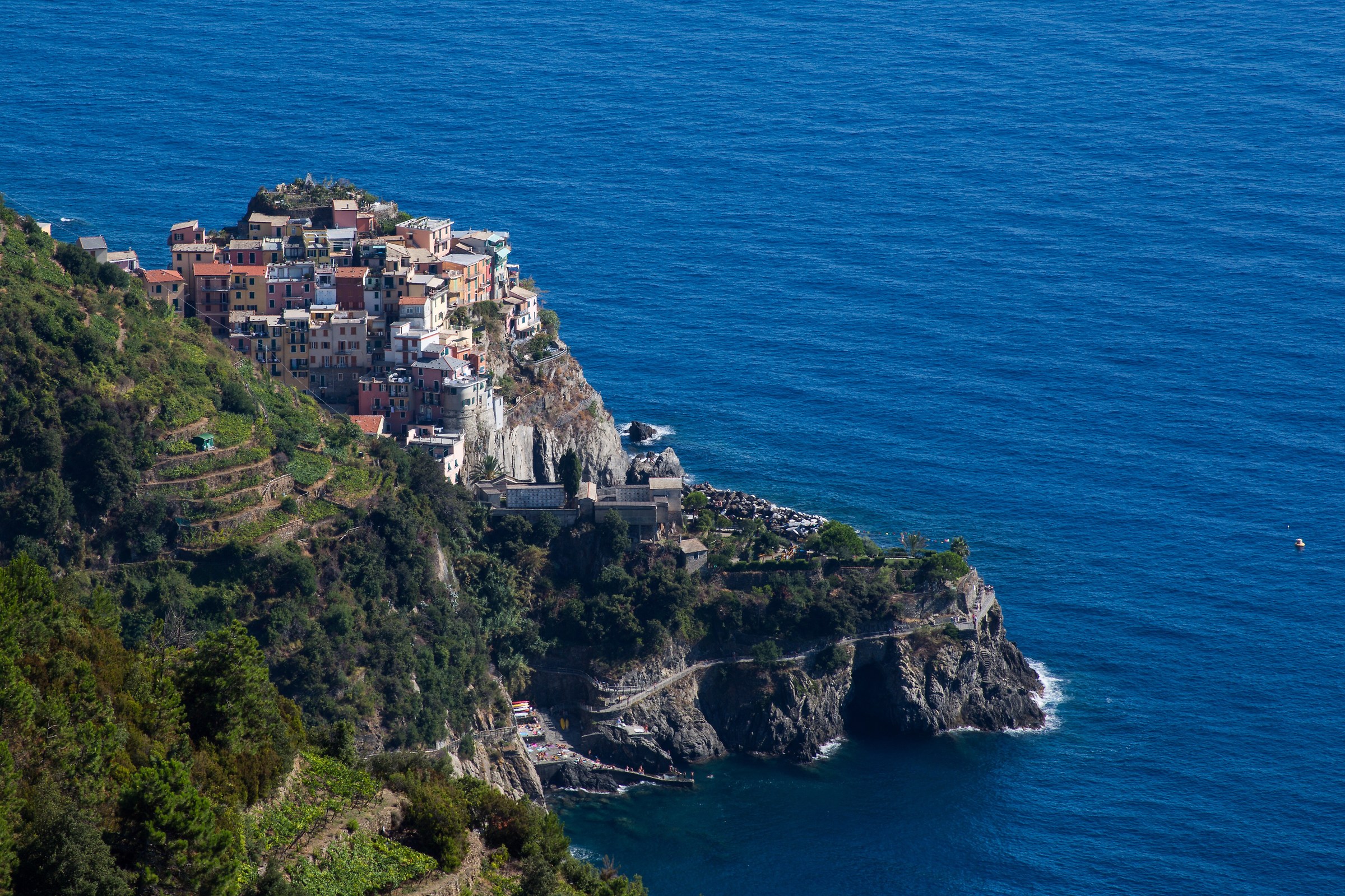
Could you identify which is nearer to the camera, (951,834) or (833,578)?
(951,834)

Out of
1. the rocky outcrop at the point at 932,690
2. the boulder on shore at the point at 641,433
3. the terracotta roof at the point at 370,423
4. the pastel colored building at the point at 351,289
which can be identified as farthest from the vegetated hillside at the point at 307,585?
the boulder on shore at the point at 641,433

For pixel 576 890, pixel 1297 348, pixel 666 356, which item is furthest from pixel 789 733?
pixel 1297 348

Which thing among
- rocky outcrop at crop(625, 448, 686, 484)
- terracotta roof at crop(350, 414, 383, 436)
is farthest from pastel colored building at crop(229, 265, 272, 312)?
rocky outcrop at crop(625, 448, 686, 484)

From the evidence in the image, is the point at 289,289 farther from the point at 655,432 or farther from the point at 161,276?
the point at 655,432

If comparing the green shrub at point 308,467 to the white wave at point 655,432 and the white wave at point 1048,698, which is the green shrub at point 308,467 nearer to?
the white wave at point 655,432

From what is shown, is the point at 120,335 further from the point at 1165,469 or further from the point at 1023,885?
the point at 1165,469

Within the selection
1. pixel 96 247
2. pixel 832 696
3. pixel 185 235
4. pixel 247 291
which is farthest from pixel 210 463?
pixel 832 696
